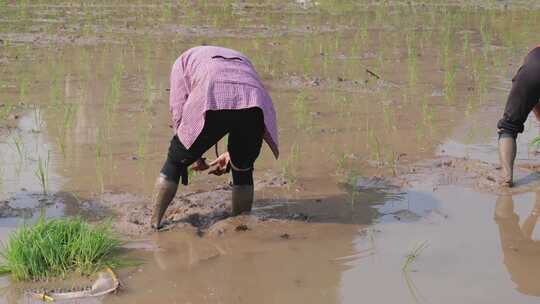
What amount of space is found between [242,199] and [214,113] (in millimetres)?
583

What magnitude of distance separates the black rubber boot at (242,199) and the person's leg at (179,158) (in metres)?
0.29

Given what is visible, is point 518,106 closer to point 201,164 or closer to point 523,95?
point 523,95

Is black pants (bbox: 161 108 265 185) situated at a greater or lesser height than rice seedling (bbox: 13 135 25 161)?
greater

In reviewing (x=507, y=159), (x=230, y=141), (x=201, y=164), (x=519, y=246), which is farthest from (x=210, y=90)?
(x=507, y=159)

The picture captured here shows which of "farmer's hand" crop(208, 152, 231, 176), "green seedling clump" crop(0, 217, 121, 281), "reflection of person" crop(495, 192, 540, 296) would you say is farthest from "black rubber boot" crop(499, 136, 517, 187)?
"green seedling clump" crop(0, 217, 121, 281)

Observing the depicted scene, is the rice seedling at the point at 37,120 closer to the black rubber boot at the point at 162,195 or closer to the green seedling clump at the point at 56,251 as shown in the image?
the black rubber boot at the point at 162,195

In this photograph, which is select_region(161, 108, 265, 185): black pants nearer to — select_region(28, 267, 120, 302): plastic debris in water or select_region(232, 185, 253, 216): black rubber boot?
select_region(232, 185, 253, 216): black rubber boot

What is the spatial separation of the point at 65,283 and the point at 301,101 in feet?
11.4

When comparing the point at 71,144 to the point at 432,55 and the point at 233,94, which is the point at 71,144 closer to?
the point at 233,94

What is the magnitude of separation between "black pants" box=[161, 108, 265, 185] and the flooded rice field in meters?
0.31

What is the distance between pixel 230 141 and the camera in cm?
376

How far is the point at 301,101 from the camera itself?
6.28 meters

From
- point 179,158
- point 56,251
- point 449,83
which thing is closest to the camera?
point 56,251

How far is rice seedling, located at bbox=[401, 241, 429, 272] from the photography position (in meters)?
3.42
